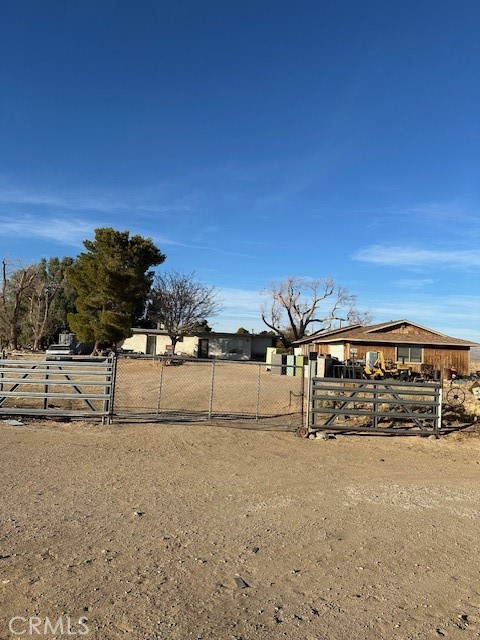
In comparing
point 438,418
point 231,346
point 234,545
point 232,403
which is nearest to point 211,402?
point 232,403

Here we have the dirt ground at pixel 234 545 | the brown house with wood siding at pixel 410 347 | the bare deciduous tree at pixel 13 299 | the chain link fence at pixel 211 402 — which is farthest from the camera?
the bare deciduous tree at pixel 13 299

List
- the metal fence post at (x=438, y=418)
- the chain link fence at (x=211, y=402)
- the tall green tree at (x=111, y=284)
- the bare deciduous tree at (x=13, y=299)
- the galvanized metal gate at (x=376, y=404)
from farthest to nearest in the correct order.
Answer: the bare deciduous tree at (x=13, y=299) < the tall green tree at (x=111, y=284) < the chain link fence at (x=211, y=402) < the metal fence post at (x=438, y=418) < the galvanized metal gate at (x=376, y=404)

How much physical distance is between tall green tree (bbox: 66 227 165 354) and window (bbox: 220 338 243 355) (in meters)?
17.9

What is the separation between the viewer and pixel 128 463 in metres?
7.51

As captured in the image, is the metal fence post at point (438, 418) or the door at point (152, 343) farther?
the door at point (152, 343)

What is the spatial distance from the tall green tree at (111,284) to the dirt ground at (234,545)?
25.7 metres

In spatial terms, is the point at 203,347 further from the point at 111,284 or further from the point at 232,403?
the point at 232,403

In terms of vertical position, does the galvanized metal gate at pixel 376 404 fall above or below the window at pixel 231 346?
below

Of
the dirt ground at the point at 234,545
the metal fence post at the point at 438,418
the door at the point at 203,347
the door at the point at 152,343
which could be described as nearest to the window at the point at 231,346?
the door at the point at 203,347

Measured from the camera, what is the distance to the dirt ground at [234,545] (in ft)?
10.6

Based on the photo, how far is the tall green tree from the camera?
33469mm

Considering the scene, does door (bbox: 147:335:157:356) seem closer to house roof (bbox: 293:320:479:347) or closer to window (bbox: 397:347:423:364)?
house roof (bbox: 293:320:479:347)

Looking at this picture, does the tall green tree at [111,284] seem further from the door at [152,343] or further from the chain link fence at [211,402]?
the door at [152,343]

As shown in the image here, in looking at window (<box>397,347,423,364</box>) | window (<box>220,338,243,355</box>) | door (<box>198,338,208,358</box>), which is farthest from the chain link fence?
window (<box>220,338,243,355</box>)
